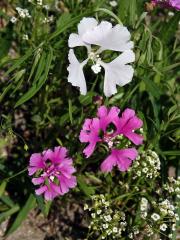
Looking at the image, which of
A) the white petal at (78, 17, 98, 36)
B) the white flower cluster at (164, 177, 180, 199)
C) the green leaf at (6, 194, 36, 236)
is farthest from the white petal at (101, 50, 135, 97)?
the green leaf at (6, 194, 36, 236)

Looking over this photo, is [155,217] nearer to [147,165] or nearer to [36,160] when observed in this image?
[147,165]

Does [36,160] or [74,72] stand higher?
[74,72]

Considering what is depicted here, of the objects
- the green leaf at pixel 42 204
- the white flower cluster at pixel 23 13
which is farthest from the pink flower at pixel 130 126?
the white flower cluster at pixel 23 13

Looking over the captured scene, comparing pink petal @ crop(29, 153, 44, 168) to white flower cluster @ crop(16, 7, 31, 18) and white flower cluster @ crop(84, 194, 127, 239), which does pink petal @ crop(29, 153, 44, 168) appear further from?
white flower cluster @ crop(16, 7, 31, 18)

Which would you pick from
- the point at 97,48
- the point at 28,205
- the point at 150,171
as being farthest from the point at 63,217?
the point at 97,48

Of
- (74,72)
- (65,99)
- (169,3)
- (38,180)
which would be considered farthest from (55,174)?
(169,3)

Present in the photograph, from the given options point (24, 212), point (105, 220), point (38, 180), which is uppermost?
point (38, 180)
